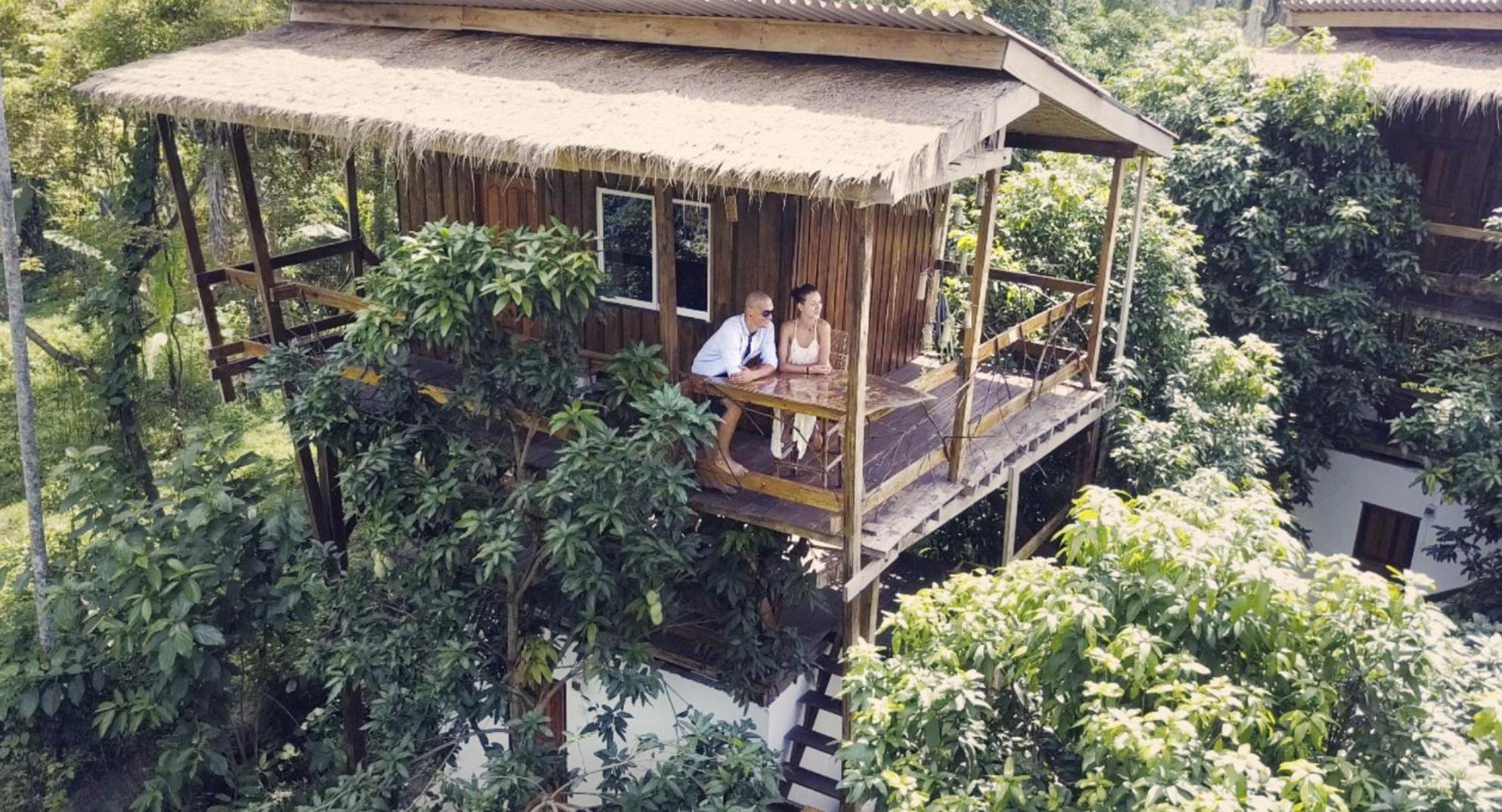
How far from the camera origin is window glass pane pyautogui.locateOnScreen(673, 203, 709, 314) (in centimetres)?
854

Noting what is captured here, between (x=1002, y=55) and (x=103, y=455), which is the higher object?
(x=1002, y=55)

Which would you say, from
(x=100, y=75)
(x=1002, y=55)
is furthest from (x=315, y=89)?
(x=1002, y=55)

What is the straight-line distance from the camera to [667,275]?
23.9ft

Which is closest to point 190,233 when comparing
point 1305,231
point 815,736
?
point 815,736

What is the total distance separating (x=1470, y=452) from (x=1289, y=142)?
367cm

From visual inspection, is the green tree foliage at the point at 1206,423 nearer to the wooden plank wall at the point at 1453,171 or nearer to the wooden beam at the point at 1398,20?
the wooden plank wall at the point at 1453,171

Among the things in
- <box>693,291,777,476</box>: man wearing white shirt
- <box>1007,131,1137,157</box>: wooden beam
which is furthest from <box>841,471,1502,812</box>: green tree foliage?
<box>1007,131,1137,157</box>: wooden beam

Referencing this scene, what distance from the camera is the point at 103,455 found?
40.9ft

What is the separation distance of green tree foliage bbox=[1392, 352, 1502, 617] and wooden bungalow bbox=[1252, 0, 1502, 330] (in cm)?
101

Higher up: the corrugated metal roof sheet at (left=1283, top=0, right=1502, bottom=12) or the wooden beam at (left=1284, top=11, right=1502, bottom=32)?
the corrugated metal roof sheet at (left=1283, top=0, right=1502, bottom=12)

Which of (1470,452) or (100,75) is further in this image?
(1470,452)

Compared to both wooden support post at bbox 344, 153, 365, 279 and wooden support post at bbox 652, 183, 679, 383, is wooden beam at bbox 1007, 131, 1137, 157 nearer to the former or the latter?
wooden support post at bbox 652, 183, 679, 383

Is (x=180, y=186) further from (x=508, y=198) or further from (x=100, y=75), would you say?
(x=508, y=198)

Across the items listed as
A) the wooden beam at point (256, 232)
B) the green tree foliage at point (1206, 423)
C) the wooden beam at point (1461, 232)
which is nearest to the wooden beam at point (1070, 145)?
the green tree foliage at point (1206, 423)
